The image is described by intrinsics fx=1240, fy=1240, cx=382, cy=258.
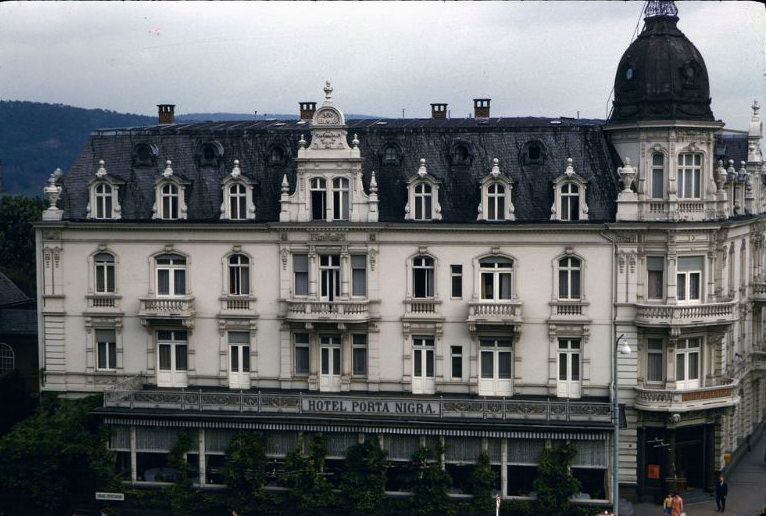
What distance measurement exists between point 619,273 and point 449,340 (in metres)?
7.59

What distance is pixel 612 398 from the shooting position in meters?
50.5

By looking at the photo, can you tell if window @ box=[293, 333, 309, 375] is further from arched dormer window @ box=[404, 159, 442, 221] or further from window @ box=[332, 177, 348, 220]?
arched dormer window @ box=[404, 159, 442, 221]

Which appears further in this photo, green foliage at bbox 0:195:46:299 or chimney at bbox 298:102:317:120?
green foliage at bbox 0:195:46:299

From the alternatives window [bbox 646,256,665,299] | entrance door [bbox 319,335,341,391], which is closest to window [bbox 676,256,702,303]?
window [bbox 646,256,665,299]

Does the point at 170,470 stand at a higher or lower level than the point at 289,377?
lower

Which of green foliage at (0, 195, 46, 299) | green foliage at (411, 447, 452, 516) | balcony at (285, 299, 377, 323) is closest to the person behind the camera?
green foliage at (411, 447, 452, 516)

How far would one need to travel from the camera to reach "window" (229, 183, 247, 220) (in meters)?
53.5

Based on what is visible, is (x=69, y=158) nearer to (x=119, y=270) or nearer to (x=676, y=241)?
(x=119, y=270)

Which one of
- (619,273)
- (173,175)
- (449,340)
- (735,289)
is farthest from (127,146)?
(735,289)

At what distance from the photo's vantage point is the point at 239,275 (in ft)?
176

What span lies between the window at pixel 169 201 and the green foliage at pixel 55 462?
29.8 feet

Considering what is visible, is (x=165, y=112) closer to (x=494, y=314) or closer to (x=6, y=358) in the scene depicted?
(x=6, y=358)

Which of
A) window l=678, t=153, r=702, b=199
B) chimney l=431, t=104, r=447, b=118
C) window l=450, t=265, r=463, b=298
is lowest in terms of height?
window l=450, t=265, r=463, b=298

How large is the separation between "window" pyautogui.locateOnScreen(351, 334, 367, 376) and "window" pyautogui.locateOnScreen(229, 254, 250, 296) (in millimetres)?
5156
